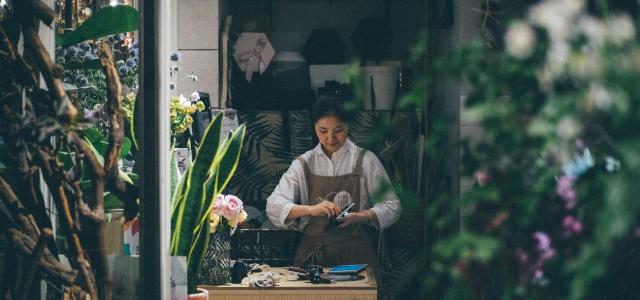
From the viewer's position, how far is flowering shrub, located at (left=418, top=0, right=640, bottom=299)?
0.67 metres

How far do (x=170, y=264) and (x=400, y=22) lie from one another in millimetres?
3762

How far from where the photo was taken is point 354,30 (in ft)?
18.5

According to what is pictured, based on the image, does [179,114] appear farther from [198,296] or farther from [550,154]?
[550,154]

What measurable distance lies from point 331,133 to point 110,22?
275 centimetres

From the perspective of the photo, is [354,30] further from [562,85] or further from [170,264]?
[562,85]

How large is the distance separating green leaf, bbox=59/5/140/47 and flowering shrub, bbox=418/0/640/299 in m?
1.48

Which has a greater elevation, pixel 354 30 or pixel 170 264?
pixel 354 30

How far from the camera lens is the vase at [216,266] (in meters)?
3.42

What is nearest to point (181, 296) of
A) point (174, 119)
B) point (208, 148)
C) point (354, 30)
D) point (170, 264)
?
point (170, 264)

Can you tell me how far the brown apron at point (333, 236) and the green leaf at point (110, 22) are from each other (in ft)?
8.52

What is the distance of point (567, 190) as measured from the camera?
835mm

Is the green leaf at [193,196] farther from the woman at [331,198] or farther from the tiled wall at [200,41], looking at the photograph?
the tiled wall at [200,41]

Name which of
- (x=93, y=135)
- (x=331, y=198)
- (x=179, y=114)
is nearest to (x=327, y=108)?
(x=331, y=198)

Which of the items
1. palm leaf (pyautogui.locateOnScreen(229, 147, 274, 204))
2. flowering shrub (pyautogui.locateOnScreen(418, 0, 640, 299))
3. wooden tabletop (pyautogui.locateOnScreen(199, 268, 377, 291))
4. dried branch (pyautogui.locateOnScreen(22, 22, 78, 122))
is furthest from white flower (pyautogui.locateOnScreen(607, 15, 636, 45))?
palm leaf (pyautogui.locateOnScreen(229, 147, 274, 204))
